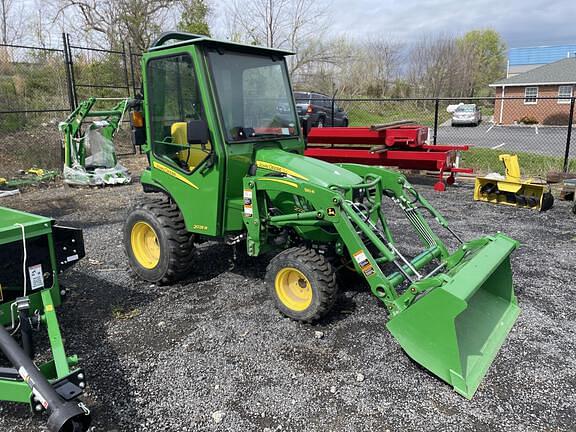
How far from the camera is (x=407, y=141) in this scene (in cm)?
918

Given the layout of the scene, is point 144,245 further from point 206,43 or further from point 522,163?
point 522,163

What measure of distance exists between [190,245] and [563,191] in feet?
22.6

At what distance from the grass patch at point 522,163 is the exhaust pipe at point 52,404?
1020 cm

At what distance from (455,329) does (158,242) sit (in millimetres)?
2846

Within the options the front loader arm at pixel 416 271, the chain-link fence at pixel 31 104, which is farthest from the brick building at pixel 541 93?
the front loader arm at pixel 416 271

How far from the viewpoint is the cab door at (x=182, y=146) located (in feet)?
13.1

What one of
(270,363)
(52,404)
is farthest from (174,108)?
(52,404)

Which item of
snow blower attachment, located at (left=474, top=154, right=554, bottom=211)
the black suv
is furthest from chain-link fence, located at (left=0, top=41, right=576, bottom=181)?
snow blower attachment, located at (left=474, top=154, right=554, bottom=211)

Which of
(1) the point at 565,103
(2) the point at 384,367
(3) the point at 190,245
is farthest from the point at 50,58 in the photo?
(1) the point at 565,103

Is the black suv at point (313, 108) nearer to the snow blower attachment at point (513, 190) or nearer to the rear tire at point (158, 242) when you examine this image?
the snow blower attachment at point (513, 190)

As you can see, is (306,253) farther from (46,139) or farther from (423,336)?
(46,139)

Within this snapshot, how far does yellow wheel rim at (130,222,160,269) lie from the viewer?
4.60m

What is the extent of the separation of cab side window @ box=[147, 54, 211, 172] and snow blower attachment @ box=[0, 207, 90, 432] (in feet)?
4.17

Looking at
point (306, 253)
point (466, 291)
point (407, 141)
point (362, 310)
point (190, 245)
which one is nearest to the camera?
point (466, 291)
